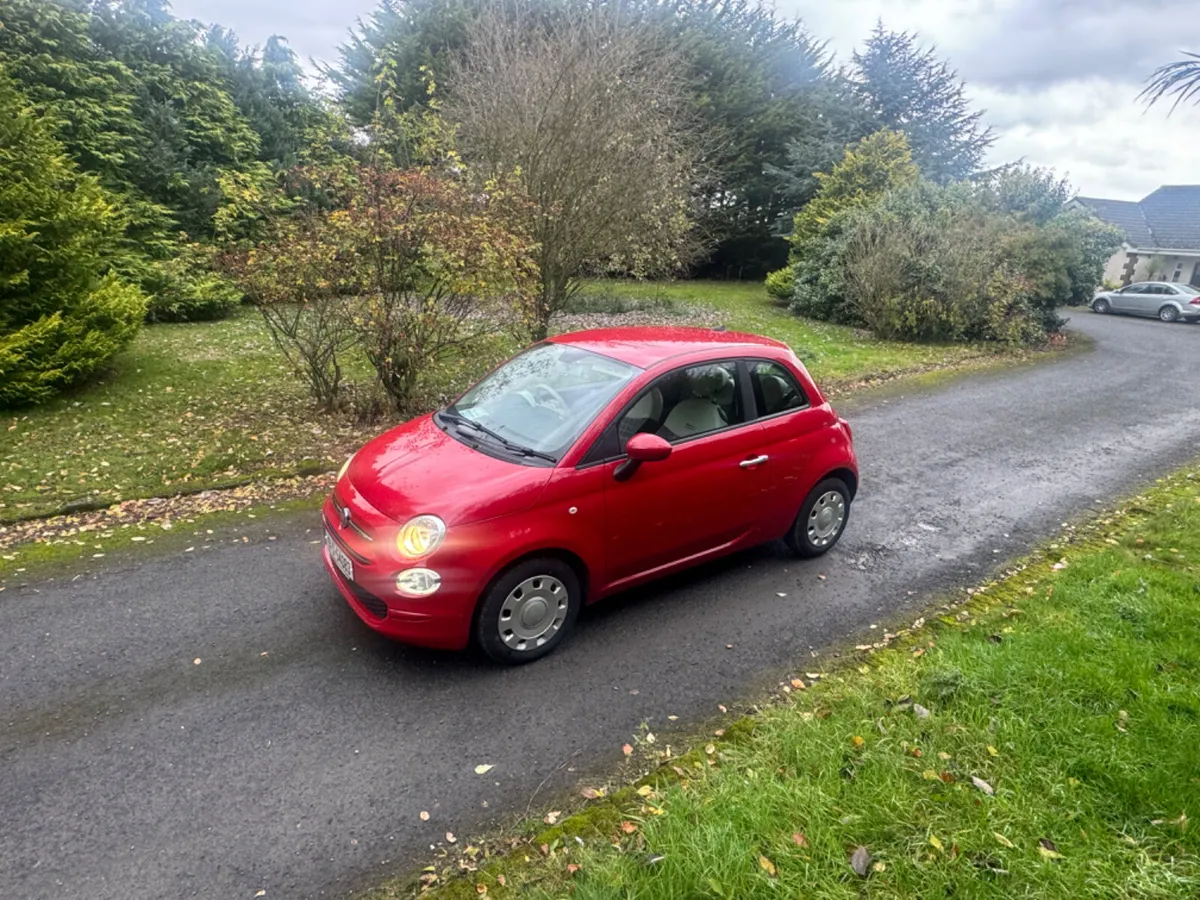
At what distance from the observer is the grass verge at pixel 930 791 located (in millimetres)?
2590

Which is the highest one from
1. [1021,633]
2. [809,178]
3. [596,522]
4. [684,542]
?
[809,178]

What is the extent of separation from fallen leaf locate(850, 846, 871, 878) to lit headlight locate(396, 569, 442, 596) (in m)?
2.24

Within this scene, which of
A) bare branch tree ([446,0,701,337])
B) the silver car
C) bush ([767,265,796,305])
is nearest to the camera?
bare branch tree ([446,0,701,337])

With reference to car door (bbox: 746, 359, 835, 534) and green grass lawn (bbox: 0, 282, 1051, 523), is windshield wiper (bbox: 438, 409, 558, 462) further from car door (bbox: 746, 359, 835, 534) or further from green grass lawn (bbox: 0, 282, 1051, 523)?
green grass lawn (bbox: 0, 282, 1051, 523)

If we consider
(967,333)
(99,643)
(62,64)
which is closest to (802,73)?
(967,333)

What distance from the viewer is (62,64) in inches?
594

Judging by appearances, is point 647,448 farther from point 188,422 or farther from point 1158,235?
point 1158,235

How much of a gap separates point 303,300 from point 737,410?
5143 millimetres

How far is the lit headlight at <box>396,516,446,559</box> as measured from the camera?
11.8 ft

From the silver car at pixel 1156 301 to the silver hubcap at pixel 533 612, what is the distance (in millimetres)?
29876

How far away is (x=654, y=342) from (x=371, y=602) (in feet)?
8.32

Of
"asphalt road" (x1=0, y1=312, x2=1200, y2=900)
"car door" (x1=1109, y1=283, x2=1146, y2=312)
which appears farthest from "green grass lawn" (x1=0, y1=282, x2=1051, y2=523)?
"car door" (x1=1109, y1=283, x2=1146, y2=312)

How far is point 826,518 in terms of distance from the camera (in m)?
5.39

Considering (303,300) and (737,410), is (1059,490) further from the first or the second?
(303,300)
